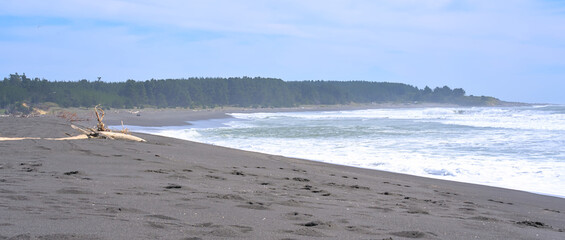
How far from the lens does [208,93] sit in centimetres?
9681

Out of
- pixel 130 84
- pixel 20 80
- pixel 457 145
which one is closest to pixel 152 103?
pixel 130 84

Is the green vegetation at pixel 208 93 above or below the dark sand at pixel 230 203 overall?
above

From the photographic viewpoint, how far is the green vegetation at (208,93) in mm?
53719

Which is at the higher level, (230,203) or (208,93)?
(208,93)

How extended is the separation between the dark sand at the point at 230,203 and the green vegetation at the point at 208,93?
127 ft

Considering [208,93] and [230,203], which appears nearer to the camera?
[230,203]

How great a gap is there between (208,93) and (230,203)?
3679 inches

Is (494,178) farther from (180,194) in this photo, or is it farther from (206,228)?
(206,228)

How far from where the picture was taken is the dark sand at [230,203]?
136 inches

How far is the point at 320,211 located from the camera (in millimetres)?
4574

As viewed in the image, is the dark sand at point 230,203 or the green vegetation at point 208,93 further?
the green vegetation at point 208,93

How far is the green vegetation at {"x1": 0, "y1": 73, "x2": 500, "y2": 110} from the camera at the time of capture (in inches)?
2115

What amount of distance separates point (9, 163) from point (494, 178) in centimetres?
798

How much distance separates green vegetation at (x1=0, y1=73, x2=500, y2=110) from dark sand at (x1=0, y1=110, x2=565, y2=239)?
3862 centimetres
